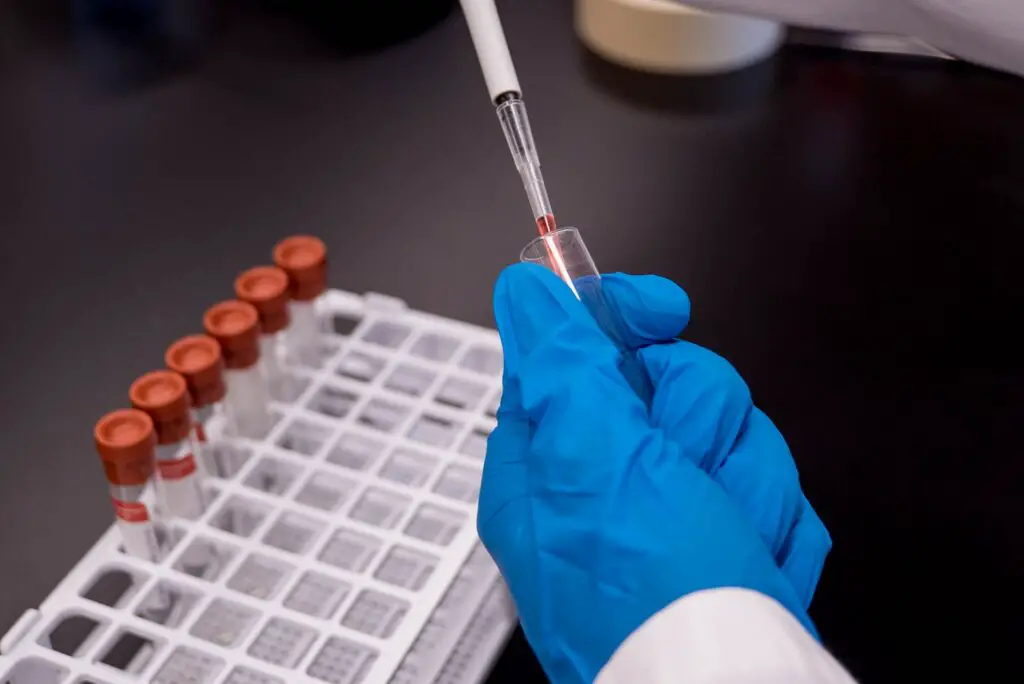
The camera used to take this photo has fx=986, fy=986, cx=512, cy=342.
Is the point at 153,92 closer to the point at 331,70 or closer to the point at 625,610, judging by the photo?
the point at 331,70

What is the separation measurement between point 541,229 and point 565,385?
14 centimetres

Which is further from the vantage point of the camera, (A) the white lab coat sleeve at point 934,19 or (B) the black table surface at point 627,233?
(B) the black table surface at point 627,233

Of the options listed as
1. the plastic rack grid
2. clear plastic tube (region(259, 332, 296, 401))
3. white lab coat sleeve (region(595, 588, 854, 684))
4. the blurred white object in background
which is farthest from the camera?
the blurred white object in background

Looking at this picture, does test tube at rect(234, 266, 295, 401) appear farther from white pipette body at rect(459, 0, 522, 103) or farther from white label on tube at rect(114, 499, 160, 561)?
white pipette body at rect(459, 0, 522, 103)

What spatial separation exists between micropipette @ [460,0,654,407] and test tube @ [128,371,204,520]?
0.35 m

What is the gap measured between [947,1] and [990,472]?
1.72 ft

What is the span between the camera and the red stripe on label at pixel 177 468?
84 cm

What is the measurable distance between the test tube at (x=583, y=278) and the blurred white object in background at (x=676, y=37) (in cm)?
92

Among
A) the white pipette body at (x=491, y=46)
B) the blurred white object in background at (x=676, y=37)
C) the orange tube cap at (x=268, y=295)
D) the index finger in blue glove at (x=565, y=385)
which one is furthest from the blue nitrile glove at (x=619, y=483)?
the blurred white object in background at (x=676, y=37)

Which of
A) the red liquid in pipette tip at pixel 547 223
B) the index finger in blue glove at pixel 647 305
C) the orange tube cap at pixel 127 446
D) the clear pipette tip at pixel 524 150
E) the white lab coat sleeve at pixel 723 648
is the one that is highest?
the clear pipette tip at pixel 524 150

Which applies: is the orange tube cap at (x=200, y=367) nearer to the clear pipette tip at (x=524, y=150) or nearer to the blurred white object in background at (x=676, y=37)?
the clear pipette tip at (x=524, y=150)

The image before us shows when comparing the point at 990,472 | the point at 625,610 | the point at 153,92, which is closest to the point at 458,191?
the point at 153,92

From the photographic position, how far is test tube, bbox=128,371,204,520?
837 millimetres

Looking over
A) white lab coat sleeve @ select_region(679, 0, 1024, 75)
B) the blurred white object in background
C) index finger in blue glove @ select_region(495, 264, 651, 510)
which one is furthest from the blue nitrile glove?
the blurred white object in background
